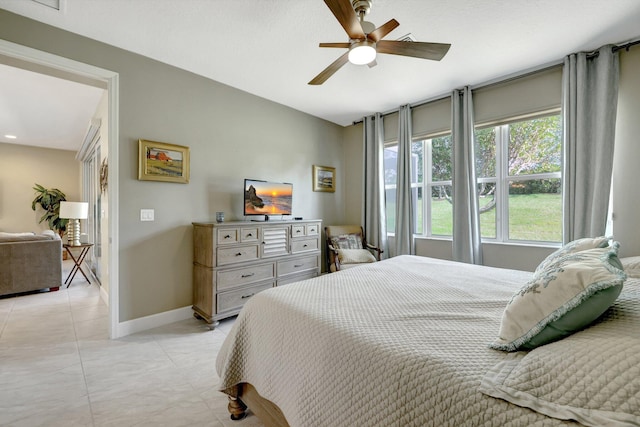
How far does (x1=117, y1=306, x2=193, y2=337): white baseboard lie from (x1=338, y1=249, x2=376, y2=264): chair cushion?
1.97 meters

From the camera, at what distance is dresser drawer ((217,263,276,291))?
8.97ft

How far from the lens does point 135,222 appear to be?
262 centimetres

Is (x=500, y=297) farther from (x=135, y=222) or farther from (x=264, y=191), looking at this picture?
(x=135, y=222)

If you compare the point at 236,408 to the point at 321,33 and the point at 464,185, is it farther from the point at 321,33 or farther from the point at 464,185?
the point at 464,185

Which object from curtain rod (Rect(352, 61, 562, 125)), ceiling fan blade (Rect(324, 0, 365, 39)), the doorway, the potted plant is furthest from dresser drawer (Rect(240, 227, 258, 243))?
the potted plant

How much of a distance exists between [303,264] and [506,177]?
2.76 meters

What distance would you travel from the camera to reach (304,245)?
3535mm

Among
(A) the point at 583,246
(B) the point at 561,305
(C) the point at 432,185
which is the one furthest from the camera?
(C) the point at 432,185

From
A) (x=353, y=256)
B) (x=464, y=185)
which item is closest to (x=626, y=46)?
(x=464, y=185)

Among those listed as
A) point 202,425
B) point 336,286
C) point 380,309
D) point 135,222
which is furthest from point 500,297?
point 135,222

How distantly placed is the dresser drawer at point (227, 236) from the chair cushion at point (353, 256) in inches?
60.4

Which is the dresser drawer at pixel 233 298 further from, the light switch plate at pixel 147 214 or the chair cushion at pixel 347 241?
the chair cushion at pixel 347 241

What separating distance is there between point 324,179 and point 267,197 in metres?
1.29

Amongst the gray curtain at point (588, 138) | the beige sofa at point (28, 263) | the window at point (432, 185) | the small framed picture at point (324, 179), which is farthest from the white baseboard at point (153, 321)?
the gray curtain at point (588, 138)
